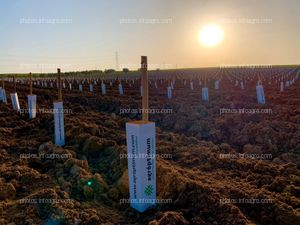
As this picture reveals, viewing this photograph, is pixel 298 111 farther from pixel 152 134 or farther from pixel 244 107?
pixel 152 134

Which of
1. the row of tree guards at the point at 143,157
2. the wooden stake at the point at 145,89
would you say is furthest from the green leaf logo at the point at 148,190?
the wooden stake at the point at 145,89

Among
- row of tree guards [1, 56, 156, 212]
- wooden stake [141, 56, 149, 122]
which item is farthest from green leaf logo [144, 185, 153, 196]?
wooden stake [141, 56, 149, 122]

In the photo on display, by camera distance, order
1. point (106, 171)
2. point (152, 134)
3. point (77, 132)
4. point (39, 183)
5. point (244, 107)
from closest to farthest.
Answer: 1. point (152, 134)
2. point (39, 183)
3. point (106, 171)
4. point (77, 132)
5. point (244, 107)

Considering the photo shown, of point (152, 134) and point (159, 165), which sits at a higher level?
point (152, 134)

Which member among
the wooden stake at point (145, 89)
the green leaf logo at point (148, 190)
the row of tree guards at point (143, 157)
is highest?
the wooden stake at point (145, 89)

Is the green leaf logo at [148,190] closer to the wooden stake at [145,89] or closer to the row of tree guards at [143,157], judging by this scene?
the row of tree guards at [143,157]

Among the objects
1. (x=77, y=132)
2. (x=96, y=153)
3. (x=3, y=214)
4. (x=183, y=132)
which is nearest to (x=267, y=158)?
(x=183, y=132)

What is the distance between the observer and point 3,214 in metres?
4.25

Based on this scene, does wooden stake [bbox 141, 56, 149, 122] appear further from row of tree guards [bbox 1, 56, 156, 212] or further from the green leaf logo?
the green leaf logo

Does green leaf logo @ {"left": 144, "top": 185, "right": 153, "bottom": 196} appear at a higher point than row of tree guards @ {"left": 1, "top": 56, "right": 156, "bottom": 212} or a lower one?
lower

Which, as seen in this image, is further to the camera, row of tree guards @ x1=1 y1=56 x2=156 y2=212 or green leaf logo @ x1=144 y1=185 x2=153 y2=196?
green leaf logo @ x1=144 y1=185 x2=153 y2=196

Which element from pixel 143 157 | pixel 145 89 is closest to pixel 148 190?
pixel 143 157

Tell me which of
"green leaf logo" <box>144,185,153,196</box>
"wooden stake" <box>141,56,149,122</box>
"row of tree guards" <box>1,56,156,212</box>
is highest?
"wooden stake" <box>141,56,149,122</box>

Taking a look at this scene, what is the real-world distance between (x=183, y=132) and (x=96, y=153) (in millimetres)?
4111
